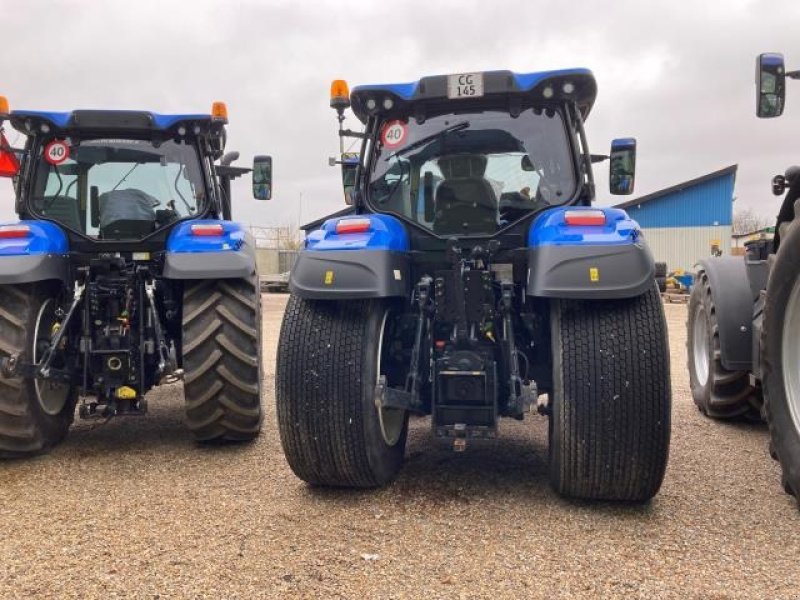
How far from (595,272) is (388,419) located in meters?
1.39

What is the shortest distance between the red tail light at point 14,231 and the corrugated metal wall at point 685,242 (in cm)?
2490

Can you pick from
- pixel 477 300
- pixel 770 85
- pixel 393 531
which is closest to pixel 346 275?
pixel 477 300

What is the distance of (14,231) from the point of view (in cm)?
429

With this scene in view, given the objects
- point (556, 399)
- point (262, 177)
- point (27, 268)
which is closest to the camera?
point (556, 399)

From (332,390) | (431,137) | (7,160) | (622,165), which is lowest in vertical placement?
(332,390)

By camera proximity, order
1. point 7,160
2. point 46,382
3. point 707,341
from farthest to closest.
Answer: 1. point 707,341
2. point 7,160
3. point 46,382

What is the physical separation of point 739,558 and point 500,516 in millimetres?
992

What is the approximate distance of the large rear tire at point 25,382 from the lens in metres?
4.15

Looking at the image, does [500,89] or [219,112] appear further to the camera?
[219,112]

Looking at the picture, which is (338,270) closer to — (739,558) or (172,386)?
(739,558)

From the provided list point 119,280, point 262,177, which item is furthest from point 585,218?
point 262,177

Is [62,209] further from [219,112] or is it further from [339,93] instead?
[339,93]

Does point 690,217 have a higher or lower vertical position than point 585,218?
higher

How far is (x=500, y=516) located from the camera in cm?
321
